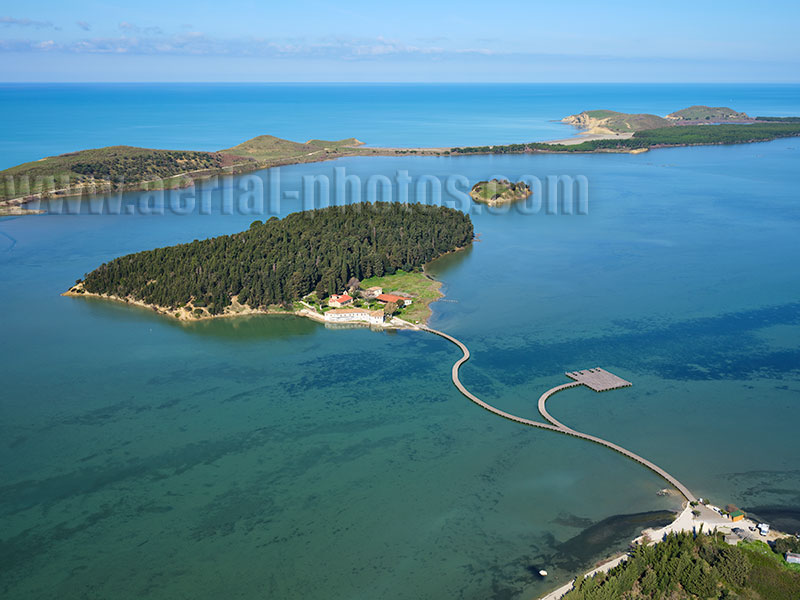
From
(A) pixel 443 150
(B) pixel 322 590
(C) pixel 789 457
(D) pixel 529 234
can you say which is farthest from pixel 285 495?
(A) pixel 443 150

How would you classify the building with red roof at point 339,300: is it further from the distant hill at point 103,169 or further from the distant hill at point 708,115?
the distant hill at point 708,115

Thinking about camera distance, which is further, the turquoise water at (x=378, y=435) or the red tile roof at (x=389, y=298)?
the red tile roof at (x=389, y=298)

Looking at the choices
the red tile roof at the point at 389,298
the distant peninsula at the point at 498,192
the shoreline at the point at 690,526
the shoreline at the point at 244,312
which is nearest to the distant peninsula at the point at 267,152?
the distant peninsula at the point at 498,192

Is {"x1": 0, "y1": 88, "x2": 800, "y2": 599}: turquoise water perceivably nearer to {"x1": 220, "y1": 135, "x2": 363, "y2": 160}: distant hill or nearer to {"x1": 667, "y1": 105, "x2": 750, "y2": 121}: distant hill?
{"x1": 220, "y1": 135, "x2": 363, "y2": 160}: distant hill

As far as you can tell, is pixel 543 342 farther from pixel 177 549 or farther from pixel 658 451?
pixel 177 549

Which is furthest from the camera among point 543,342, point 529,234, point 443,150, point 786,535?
point 443,150

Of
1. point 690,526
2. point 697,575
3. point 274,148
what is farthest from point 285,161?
point 697,575

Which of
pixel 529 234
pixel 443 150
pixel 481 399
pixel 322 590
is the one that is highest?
pixel 443 150
